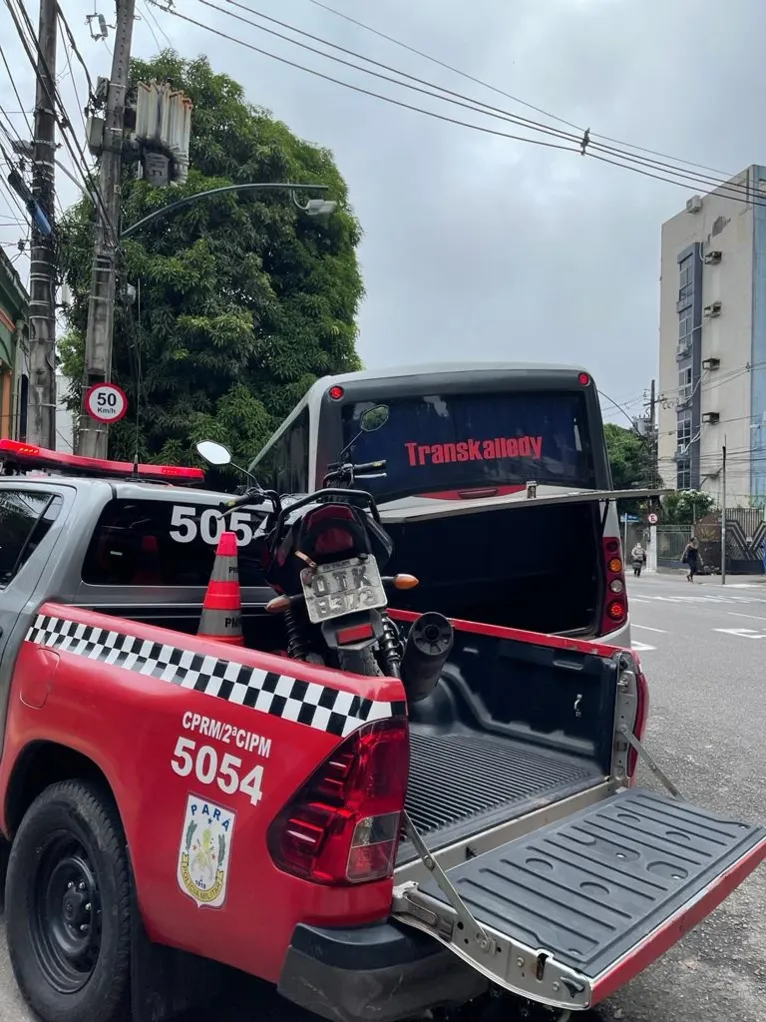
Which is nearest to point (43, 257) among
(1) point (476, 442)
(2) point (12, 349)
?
(1) point (476, 442)

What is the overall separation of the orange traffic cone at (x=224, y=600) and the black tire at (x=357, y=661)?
593mm

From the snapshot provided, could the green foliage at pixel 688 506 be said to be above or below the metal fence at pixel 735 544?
above

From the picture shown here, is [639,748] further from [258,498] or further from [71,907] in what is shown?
[71,907]

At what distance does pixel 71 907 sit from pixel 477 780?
5.04 feet

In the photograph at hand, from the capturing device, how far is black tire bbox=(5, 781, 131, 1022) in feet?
8.31

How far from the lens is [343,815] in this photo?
7.07 feet

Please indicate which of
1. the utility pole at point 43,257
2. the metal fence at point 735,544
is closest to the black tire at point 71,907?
the utility pole at point 43,257

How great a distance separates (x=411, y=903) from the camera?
2.23m

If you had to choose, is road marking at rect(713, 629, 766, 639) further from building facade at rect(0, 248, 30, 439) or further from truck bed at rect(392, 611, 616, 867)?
building facade at rect(0, 248, 30, 439)

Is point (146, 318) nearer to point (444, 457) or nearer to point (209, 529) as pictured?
point (444, 457)

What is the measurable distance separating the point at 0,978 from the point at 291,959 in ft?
5.42

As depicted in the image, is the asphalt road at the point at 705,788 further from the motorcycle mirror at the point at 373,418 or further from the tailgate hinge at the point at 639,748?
the motorcycle mirror at the point at 373,418

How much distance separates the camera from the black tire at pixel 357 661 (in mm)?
2787

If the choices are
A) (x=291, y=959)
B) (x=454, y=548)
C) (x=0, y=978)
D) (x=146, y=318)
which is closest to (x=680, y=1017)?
(x=291, y=959)
